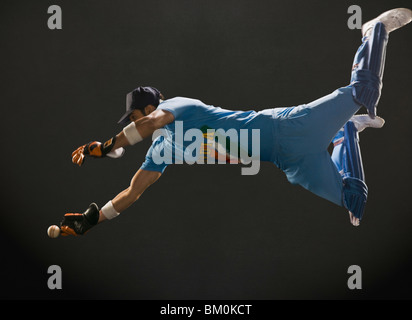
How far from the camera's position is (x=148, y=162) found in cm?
328

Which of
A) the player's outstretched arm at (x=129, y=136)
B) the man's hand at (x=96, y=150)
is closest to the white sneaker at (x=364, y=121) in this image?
the player's outstretched arm at (x=129, y=136)

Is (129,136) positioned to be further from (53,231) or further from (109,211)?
(53,231)

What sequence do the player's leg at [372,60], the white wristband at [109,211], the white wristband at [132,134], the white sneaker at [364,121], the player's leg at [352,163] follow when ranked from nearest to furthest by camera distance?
the white wristband at [132,134] → the player's leg at [372,60] → the player's leg at [352,163] → the white sneaker at [364,121] → the white wristband at [109,211]

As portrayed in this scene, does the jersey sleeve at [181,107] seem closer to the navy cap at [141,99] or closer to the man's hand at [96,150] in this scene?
the navy cap at [141,99]

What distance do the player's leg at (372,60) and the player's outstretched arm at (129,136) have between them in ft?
3.14

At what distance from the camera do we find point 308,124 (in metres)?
2.91

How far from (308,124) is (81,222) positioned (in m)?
1.36

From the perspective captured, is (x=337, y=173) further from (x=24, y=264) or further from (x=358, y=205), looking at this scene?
(x=24, y=264)

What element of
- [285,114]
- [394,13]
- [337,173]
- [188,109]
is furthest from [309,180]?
[394,13]

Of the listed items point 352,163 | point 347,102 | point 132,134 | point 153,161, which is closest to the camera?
point 132,134

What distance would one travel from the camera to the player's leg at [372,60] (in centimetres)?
290

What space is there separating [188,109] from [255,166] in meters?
0.63

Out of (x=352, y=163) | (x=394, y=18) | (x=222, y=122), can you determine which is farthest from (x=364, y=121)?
(x=222, y=122)

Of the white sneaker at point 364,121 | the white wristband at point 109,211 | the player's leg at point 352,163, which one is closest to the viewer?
the player's leg at point 352,163
